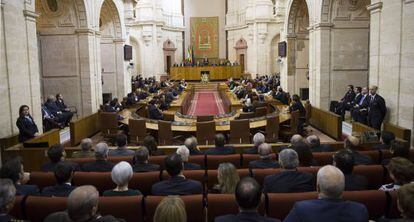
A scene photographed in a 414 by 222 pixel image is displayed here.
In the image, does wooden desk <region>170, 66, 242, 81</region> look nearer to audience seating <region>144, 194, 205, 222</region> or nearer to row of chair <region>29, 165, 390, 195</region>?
row of chair <region>29, 165, 390, 195</region>

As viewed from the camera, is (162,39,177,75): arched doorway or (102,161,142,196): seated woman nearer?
(102,161,142,196): seated woman

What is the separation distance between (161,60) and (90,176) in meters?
26.5

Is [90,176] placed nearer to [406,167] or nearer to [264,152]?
[264,152]

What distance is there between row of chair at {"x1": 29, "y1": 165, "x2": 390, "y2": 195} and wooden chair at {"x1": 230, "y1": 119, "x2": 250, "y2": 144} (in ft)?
13.9

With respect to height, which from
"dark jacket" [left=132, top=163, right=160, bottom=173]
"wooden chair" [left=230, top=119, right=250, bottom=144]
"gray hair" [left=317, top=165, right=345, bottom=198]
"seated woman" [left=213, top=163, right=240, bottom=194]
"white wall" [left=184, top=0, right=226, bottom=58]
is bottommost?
"wooden chair" [left=230, top=119, right=250, bottom=144]

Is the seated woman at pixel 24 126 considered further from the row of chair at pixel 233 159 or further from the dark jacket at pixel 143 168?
the dark jacket at pixel 143 168

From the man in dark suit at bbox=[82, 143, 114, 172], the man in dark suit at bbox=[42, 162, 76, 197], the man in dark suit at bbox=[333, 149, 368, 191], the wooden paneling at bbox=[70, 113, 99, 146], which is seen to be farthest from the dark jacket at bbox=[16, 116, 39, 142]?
the man in dark suit at bbox=[333, 149, 368, 191]

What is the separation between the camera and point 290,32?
59.6 feet

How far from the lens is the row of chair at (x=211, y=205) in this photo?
135 inches

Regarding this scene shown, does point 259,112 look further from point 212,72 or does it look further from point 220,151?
point 212,72

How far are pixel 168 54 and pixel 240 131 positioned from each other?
2452 cm

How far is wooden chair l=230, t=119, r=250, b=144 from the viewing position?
8828mm

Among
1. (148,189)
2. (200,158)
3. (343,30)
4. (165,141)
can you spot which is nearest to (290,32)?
(343,30)

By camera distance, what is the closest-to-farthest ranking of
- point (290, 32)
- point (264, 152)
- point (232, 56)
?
point (264, 152) → point (290, 32) → point (232, 56)
